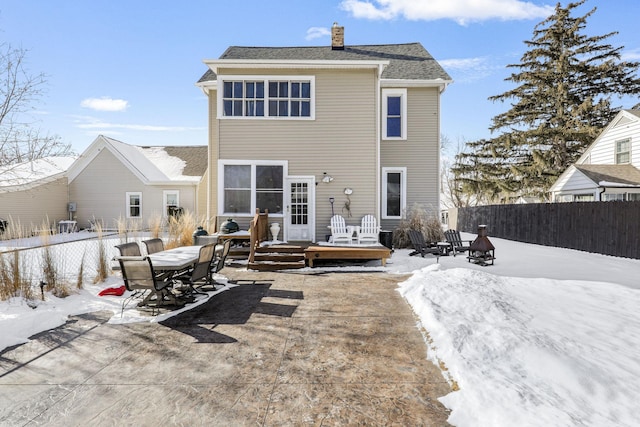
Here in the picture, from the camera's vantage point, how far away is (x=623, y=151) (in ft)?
53.8

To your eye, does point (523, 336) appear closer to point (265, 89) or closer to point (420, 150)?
point (265, 89)

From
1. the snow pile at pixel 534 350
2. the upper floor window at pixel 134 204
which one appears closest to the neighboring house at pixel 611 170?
the snow pile at pixel 534 350

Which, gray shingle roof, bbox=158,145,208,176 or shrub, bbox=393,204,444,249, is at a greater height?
gray shingle roof, bbox=158,145,208,176

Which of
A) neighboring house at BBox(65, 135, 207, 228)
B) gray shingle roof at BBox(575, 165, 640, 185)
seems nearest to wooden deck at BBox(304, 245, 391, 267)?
gray shingle roof at BBox(575, 165, 640, 185)

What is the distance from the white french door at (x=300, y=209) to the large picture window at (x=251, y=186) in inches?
12.3

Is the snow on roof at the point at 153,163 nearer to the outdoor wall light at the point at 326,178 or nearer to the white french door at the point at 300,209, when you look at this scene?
the white french door at the point at 300,209

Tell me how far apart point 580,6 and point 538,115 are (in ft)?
23.4

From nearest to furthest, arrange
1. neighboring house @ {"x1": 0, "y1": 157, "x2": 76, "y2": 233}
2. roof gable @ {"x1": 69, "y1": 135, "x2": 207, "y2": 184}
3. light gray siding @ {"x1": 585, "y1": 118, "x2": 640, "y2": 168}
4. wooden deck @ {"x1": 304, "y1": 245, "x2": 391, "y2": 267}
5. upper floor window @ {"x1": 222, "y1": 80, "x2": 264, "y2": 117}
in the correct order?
wooden deck @ {"x1": 304, "y1": 245, "x2": 391, "y2": 267}
upper floor window @ {"x1": 222, "y1": 80, "x2": 264, "y2": 117}
light gray siding @ {"x1": 585, "y1": 118, "x2": 640, "y2": 168}
neighboring house @ {"x1": 0, "y1": 157, "x2": 76, "y2": 233}
roof gable @ {"x1": 69, "y1": 135, "x2": 207, "y2": 184}

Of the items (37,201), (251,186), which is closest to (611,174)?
(251,186)

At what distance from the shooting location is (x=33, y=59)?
805 cm

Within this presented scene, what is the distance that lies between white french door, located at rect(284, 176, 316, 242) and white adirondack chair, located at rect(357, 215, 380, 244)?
5.34ft

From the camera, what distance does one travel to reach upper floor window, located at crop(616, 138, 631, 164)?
16.1 metres

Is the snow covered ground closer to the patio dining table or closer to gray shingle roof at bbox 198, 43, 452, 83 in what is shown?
the patio dining table

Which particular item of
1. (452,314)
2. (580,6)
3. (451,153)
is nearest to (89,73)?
(452,314)
